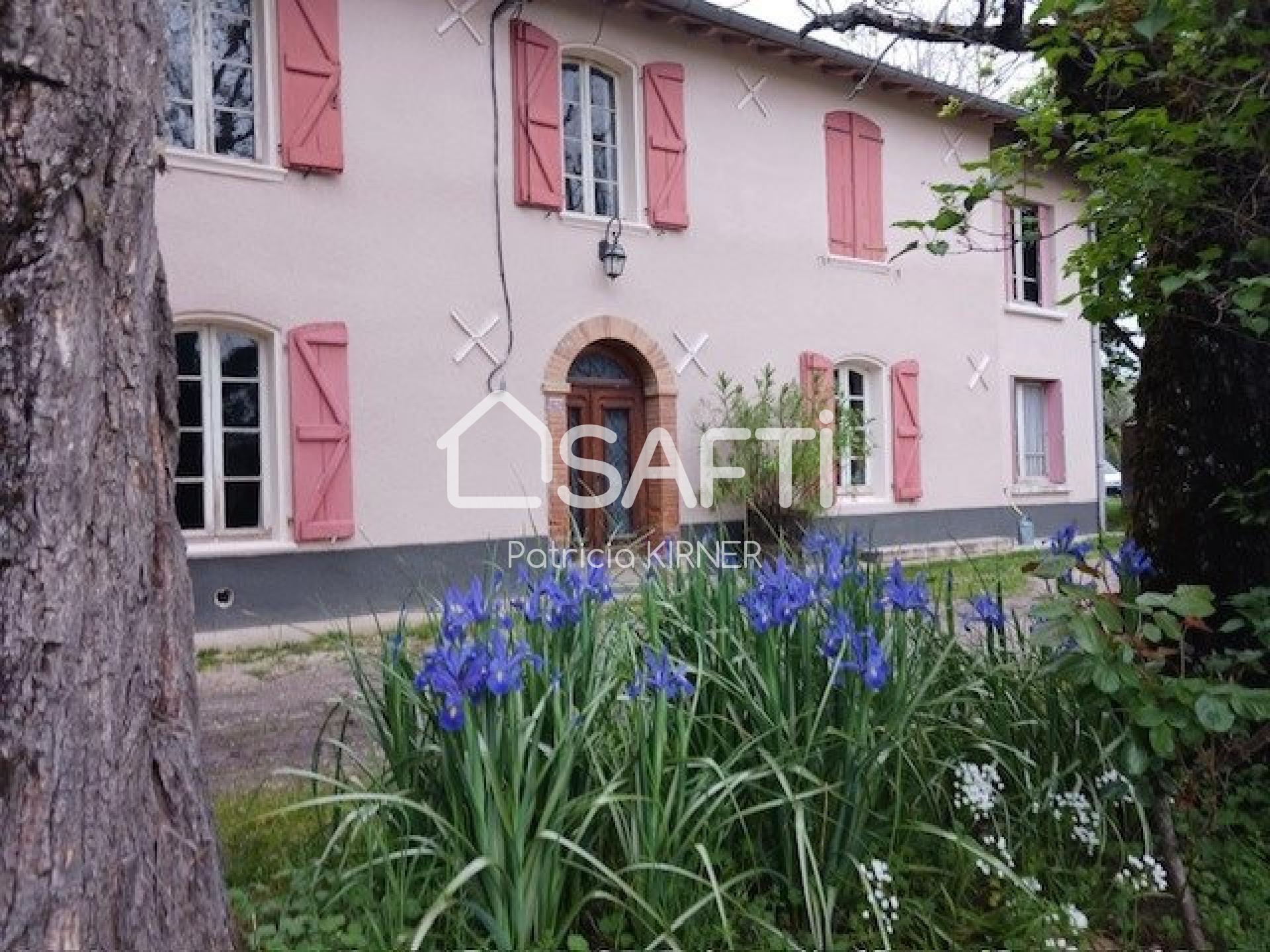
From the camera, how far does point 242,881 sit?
242 cm

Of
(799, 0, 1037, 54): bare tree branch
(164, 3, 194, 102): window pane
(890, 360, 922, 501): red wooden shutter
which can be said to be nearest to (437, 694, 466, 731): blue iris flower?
(799, 0, 1037, 54): bare tree branch

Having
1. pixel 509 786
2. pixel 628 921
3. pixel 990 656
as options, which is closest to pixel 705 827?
pixel 628 921

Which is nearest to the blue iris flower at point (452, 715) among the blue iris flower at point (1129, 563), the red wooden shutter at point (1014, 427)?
the blue iris flower at point (1129, 563)

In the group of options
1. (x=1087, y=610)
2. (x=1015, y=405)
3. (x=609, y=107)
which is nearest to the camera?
(x=1087, y=610)

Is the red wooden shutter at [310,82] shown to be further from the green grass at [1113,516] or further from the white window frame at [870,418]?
the green grass at [1113,516]

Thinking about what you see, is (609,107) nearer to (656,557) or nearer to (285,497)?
(285,497)

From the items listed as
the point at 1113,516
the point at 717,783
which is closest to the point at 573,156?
the point at 717,783

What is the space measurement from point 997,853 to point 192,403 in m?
6.69

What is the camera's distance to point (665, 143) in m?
9.80

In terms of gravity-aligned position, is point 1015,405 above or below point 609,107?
below

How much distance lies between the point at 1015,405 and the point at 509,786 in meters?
13.2

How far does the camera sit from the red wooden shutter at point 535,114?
29.1ft

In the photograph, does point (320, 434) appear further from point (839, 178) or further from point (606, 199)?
point (839, 178)

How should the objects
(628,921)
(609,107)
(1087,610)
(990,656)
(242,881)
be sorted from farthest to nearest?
(609,107)
(990,656)
(242,881)
(1087,610)
(628,921)
